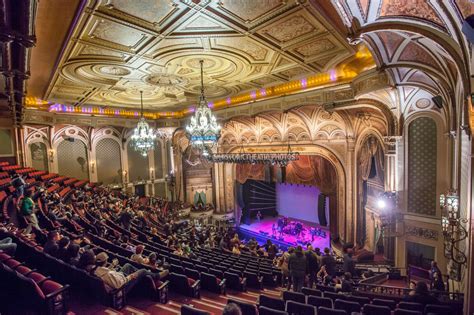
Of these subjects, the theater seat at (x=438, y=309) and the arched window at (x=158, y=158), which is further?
the arched window at (x=158, y=158)

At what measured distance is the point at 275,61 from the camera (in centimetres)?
711

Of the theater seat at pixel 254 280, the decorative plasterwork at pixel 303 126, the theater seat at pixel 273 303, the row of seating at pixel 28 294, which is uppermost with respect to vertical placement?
the decorative plasterwork at pixel 303 126

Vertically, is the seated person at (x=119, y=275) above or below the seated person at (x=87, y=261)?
below

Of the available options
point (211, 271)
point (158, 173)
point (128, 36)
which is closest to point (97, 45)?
point (128, 36)

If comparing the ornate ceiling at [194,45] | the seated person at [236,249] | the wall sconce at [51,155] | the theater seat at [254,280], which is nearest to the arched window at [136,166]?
the wall sconce at [51,155]

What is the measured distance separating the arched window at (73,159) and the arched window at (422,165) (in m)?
16.2

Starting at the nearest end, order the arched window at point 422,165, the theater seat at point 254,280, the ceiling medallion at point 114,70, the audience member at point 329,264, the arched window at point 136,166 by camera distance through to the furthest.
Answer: the theater seat at point 254,280
the audience member at point 329,264
the arched window at point 422,165
the ceiling medallion at point 114,70
the arched window at point 136,166

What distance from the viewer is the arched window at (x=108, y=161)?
1570cm

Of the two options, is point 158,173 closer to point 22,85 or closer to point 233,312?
point 22,85

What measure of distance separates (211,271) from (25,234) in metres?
3.72

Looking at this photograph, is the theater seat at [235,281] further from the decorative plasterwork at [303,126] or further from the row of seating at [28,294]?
the decorative plasterwork at [303,126]

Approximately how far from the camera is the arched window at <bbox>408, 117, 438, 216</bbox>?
6.52 m

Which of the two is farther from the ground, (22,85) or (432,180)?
(22,85)

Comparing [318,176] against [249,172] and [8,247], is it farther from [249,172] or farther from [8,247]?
[8,247]
